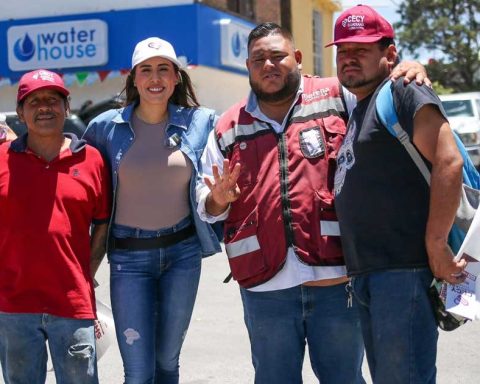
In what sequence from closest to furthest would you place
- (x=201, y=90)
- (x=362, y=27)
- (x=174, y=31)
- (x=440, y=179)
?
(x=440, y=179) < (x=362, y=27) < (x=174, y=31) < (x=201, y=90)

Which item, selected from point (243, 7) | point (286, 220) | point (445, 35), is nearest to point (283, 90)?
point (286, 220)

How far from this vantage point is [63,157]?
3830 millimetres

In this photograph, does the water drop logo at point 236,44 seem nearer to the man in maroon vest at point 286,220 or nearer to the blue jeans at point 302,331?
the man in maroon vest at point 286,220

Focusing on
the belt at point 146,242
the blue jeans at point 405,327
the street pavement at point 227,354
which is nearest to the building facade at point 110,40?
the street pavement at point 227,354

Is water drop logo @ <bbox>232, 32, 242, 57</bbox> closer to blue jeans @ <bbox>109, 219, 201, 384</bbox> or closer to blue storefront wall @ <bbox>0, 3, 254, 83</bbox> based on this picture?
blue storefront wall @ <bbox>0, 3, 254, 83</bbox>

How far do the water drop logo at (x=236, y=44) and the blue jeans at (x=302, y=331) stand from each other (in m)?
15.0

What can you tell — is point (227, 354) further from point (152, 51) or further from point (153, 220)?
point (152, 51)

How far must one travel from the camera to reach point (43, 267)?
368 cm

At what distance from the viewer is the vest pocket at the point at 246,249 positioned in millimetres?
3664

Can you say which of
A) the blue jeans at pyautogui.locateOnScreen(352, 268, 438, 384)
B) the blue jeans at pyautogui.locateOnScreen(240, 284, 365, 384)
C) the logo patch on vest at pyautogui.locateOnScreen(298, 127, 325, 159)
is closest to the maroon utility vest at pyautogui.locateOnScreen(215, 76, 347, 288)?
the logo patch on vest at pyautogui.locateOnScreen(298, 127, 325, 159)

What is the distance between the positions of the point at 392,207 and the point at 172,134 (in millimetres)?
1482

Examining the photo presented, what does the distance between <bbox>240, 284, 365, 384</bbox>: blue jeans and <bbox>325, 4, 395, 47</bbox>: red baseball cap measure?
45.1 inches

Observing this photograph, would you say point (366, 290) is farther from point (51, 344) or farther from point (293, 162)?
point (51, 344)

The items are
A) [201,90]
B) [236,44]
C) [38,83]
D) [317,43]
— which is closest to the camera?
[38,83]
